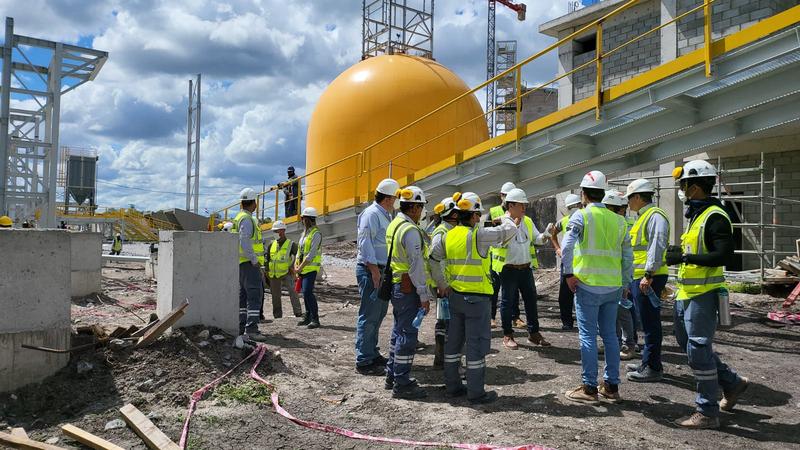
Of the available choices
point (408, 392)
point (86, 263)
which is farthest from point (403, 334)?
point (86, 263)

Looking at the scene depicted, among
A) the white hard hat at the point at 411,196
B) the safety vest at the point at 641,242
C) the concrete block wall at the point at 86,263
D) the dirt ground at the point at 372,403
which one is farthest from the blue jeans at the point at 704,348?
the concrete block wall at the point at 86,263

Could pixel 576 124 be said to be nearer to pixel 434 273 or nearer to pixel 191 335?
pixel 434 273

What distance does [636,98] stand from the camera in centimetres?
699

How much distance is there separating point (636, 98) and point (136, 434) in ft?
21.0

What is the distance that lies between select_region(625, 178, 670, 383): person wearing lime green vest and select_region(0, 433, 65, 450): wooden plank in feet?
15.0

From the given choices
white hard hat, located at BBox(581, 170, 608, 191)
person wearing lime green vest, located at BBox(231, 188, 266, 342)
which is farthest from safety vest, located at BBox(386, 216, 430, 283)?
person wearing lime green vest, located at BBox(231, 188, 266, 342)

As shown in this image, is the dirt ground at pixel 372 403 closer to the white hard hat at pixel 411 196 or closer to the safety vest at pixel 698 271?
the safety vest at pixel 698 271

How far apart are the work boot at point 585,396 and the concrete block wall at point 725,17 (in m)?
10.3

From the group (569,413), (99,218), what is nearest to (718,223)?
(569,413)

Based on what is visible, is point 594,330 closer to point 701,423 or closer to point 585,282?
point 585,282

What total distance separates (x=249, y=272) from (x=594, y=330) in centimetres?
442

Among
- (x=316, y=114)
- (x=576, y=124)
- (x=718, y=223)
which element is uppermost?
(x=316, y=114)

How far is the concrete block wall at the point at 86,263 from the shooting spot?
10.8 metres

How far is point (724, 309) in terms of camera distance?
3881mm
